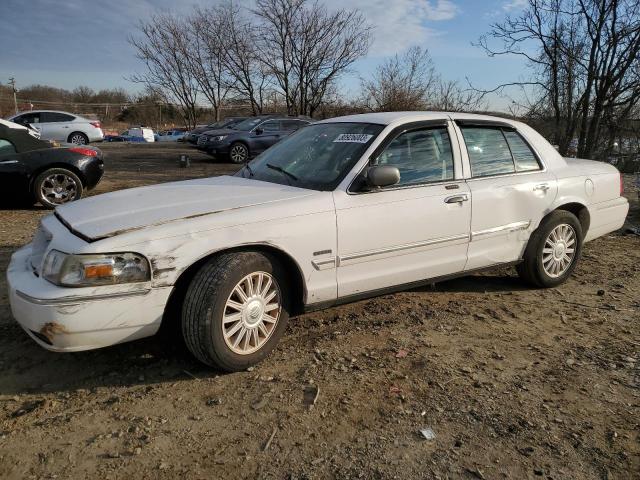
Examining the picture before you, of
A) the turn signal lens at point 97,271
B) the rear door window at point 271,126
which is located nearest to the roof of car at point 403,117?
the turn signal lens at point 97,271

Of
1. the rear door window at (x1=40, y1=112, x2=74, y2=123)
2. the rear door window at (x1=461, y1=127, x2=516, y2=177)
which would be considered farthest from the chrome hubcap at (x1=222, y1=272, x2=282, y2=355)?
the rear door window at (x1=40, y1=112, x2=74, y2=123)

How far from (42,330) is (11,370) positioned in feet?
2.34

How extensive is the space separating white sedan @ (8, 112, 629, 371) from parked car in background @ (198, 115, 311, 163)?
12.4 meters

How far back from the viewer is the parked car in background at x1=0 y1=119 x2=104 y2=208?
7516mm

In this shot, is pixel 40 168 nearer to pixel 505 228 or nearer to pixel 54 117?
pixel 505 228

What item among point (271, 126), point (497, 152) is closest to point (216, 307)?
point (497, 152)

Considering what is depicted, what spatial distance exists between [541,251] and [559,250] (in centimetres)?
29

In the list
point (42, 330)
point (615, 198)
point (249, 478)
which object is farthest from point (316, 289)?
point (615, 198)

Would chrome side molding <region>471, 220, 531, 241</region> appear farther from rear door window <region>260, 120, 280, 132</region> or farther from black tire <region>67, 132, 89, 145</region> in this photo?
black tire <region>67, 132, 89, 145</region>

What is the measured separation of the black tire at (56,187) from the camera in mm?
7738

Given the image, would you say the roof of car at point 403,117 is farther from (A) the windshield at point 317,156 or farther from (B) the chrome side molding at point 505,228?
(B) the chrome side molding at point 505,228

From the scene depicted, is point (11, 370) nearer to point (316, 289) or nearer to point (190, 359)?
point (190, 359)

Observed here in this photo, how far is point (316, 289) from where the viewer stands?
3295 mm

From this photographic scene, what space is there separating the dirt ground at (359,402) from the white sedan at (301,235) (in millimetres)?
344
